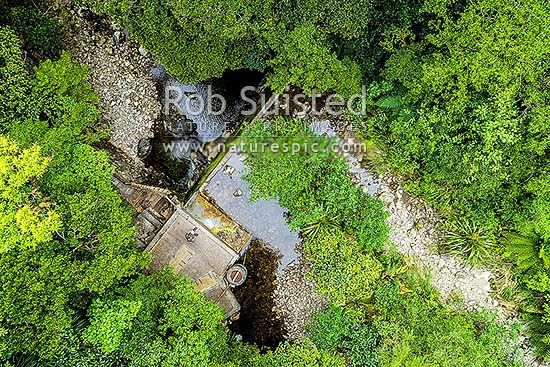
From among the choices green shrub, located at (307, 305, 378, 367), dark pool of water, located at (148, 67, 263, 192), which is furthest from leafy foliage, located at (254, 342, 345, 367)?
dark pool of water, located at (148, 67, 263, 192)

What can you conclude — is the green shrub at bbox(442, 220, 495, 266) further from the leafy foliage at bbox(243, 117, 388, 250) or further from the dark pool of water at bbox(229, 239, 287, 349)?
the dark pool of water at bbox(229, 239, 287, 349)

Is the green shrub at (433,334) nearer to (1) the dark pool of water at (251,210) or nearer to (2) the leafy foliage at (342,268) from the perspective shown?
(2) the leafy foliage at (342,268)

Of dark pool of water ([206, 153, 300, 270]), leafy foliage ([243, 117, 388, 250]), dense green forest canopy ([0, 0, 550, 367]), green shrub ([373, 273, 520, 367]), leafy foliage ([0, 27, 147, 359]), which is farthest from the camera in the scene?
dark pool of water ([206, 153, 300, 270])

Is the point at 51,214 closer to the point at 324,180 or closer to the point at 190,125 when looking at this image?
the point at 190,125

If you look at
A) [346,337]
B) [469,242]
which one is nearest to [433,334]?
[346,337]

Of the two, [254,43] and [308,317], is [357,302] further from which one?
[254,43]

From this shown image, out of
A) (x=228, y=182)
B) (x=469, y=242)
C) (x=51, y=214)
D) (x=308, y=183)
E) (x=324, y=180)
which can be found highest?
(x=469, y=242)
